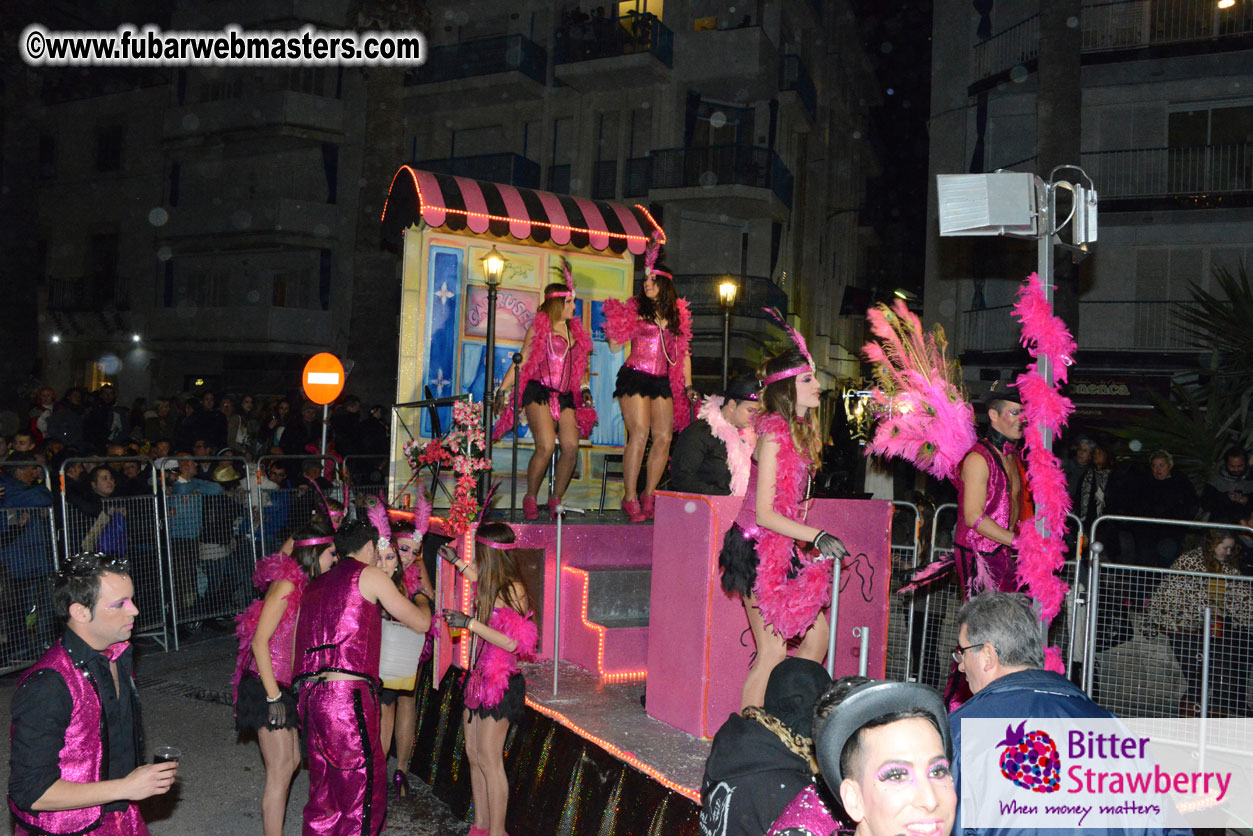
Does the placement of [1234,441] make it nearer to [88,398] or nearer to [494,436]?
[494,436]

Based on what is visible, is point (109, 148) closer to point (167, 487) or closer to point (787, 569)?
point (167, 487)

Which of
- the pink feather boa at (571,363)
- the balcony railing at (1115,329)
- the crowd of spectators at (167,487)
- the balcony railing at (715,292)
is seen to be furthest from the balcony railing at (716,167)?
the pink feather boa at (571,363)

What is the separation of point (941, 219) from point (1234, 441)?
7.70m

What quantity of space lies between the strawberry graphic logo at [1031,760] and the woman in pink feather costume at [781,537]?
149cm

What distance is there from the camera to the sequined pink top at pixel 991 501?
15.8 feet

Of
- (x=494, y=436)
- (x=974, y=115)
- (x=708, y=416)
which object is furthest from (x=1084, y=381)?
(x=708, y=416)

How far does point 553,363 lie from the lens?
7465 millimetres

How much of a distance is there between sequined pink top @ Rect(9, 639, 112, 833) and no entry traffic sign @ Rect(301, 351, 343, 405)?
8179mm

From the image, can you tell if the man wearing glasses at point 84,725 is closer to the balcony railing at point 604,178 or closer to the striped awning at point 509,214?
the striped awning at point 509,214

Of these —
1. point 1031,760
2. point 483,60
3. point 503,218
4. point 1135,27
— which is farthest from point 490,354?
point 483,60

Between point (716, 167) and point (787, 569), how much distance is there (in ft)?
63.8

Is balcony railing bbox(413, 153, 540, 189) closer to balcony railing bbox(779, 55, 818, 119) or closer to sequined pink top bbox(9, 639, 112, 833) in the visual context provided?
balcony railing bbox(779, 55, 818, 119)

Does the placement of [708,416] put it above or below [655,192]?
below

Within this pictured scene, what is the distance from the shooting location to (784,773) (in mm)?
2549
